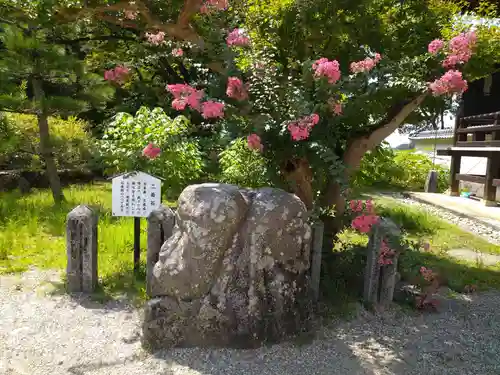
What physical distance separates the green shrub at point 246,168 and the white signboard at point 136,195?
32.9 inches

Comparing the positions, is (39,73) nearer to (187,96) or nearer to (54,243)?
(54,243)

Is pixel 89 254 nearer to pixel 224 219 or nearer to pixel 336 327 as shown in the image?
pixel 224 219

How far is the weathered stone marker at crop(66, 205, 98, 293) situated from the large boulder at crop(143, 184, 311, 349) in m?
1.03

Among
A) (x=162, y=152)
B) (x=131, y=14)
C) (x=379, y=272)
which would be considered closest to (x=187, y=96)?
(x=131, y=14)

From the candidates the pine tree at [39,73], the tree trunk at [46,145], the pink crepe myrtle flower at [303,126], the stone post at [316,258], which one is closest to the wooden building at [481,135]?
the stone post at [316,258]

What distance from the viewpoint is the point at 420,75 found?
3520 millimetres

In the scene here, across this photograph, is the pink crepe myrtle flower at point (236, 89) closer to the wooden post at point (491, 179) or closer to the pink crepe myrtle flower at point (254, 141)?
the pink crepe myrtle flower at point (254, 141)

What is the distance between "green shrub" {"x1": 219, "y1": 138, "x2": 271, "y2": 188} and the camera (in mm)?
3796

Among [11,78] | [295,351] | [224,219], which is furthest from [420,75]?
[11,78]

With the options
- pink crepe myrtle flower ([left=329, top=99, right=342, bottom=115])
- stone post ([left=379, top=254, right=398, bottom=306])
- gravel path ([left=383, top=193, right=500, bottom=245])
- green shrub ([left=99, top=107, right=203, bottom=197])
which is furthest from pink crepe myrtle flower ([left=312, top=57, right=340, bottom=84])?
gravel path ([left=383, top=193, right=500, bottom=245])

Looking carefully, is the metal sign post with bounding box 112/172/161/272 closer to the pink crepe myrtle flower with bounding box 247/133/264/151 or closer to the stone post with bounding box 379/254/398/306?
the pink crepe myrtle flower with bounding box 247/133/264/151

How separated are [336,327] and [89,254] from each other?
2.14 meters

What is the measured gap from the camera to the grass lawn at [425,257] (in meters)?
3.76

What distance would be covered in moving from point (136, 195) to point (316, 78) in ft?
6.26
